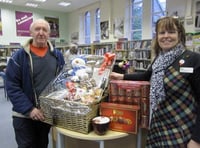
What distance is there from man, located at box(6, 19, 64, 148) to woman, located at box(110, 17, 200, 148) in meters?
0.86

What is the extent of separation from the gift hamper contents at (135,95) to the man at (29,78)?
23.8 inches

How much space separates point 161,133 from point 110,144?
53 centimetres

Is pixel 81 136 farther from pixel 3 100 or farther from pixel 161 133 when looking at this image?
pixel 3 100

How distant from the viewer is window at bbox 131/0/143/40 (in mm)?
7270

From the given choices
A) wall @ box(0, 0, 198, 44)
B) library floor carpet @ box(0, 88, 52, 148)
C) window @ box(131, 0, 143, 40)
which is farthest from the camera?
window @ box(131, 0, 143, 40)

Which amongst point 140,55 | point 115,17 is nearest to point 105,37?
point 115,17

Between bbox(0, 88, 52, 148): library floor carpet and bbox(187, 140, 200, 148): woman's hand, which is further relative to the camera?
bbox(0, 88, 52, 148): library floor carpet

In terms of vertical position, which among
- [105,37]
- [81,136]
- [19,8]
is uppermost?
[19,8]

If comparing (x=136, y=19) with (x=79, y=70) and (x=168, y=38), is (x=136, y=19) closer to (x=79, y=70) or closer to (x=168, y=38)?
(x=79, y=70)

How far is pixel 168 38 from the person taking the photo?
1151 millimetres

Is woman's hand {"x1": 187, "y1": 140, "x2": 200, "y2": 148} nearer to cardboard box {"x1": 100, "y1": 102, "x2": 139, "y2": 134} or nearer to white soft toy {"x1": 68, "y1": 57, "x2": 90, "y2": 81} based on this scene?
cardboard box {"x1": 100, "y1": 102, "x2": 139, "y2": 134}

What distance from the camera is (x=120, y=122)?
1210 mm

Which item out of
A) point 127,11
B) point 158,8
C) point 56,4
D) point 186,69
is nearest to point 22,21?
point 56,4

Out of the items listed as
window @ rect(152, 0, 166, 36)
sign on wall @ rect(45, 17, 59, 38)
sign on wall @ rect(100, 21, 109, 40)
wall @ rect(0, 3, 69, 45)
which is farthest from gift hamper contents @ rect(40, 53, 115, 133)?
sign on wall @ rect(45, 17, 59, 38)
